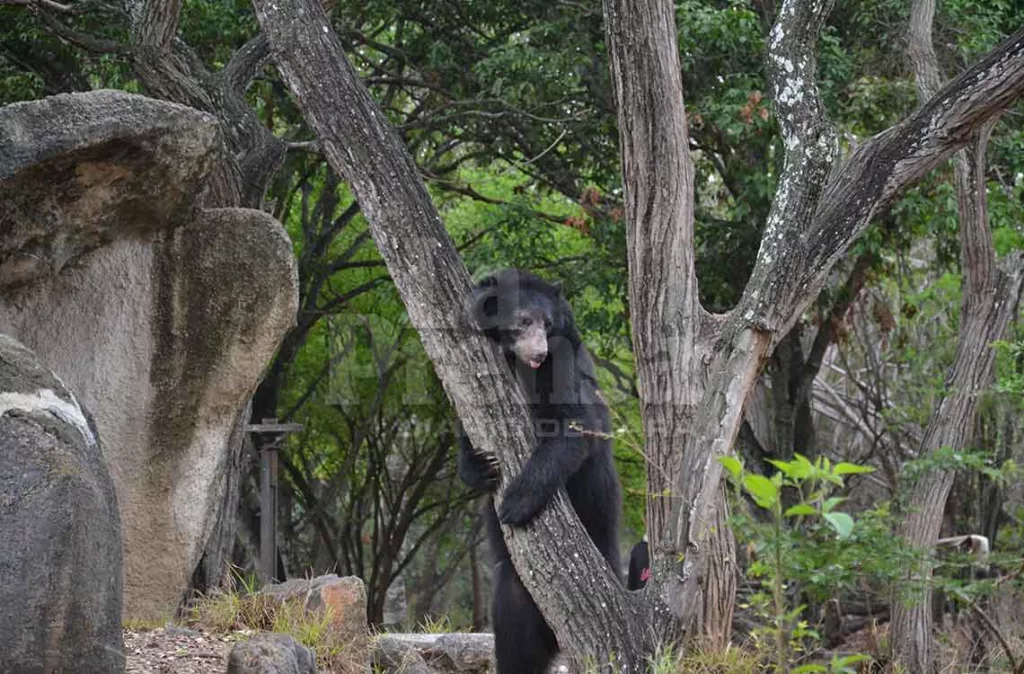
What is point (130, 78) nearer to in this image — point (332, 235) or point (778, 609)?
point (332, 235)

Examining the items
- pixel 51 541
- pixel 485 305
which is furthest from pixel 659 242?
pixel 51 541

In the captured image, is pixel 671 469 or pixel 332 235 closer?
pixel 671 469

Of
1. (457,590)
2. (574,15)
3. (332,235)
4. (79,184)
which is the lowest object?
(457,590)

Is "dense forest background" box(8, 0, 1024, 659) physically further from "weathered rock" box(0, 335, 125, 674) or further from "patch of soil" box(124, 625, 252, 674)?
"weathered rock" box(0, 335, 125, 674)

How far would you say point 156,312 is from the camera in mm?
6676

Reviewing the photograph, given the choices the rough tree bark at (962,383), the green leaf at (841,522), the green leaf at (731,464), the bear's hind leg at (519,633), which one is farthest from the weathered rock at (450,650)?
the green leaf at (841,522)

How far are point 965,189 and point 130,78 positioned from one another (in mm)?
6747

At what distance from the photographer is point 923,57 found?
8500 millimetres

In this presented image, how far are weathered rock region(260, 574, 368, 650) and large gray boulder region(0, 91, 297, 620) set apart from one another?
598 millimetres

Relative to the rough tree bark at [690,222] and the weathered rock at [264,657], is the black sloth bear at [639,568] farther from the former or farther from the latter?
the weathered rock at [264,657]

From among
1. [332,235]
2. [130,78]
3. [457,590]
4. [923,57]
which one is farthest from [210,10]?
[457,590]

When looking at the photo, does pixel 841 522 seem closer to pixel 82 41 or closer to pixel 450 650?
pixel 450 650

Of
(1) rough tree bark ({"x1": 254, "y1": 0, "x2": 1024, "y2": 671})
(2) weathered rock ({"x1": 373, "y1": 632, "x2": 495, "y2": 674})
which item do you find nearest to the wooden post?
(2) weathered rock ({"x1": 373, "y1": 632, "x2": 495, "y2": 674})

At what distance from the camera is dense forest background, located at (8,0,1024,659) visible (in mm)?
9570
